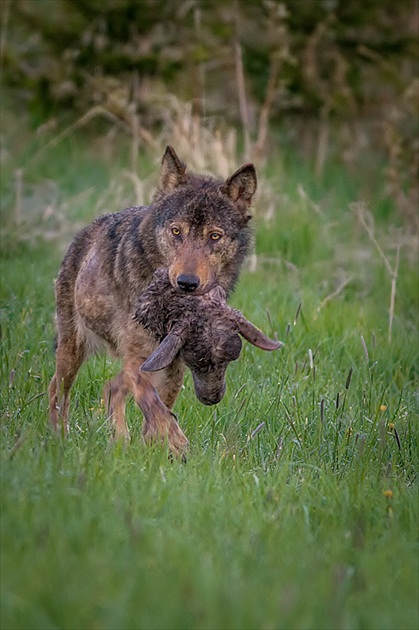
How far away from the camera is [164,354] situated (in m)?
4.98

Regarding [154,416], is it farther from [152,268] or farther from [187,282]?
[152,268]

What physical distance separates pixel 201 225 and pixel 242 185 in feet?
1.53

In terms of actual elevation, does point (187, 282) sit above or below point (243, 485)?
above

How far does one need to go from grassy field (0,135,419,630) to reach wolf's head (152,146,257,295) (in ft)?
2.67

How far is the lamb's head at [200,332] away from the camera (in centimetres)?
511

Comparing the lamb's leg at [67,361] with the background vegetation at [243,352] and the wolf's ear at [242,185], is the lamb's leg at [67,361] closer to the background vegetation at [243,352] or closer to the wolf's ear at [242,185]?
the background vegetation at [243,352]

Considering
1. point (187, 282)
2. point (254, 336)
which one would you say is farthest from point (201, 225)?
point (254, 336)

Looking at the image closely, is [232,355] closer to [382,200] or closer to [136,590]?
[136,590]

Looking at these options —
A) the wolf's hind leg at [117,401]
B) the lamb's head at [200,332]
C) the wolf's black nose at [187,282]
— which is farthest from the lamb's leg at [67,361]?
the wolf's black nose at [187,282]

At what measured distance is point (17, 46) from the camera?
14.4 metres

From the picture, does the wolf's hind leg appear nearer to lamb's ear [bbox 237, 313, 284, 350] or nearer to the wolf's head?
the wolf's head

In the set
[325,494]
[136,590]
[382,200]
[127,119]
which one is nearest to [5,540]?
[136,590]

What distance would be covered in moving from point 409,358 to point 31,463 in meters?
4.17

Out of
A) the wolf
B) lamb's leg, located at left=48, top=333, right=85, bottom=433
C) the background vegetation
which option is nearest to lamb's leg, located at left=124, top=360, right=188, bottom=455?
the wolf
